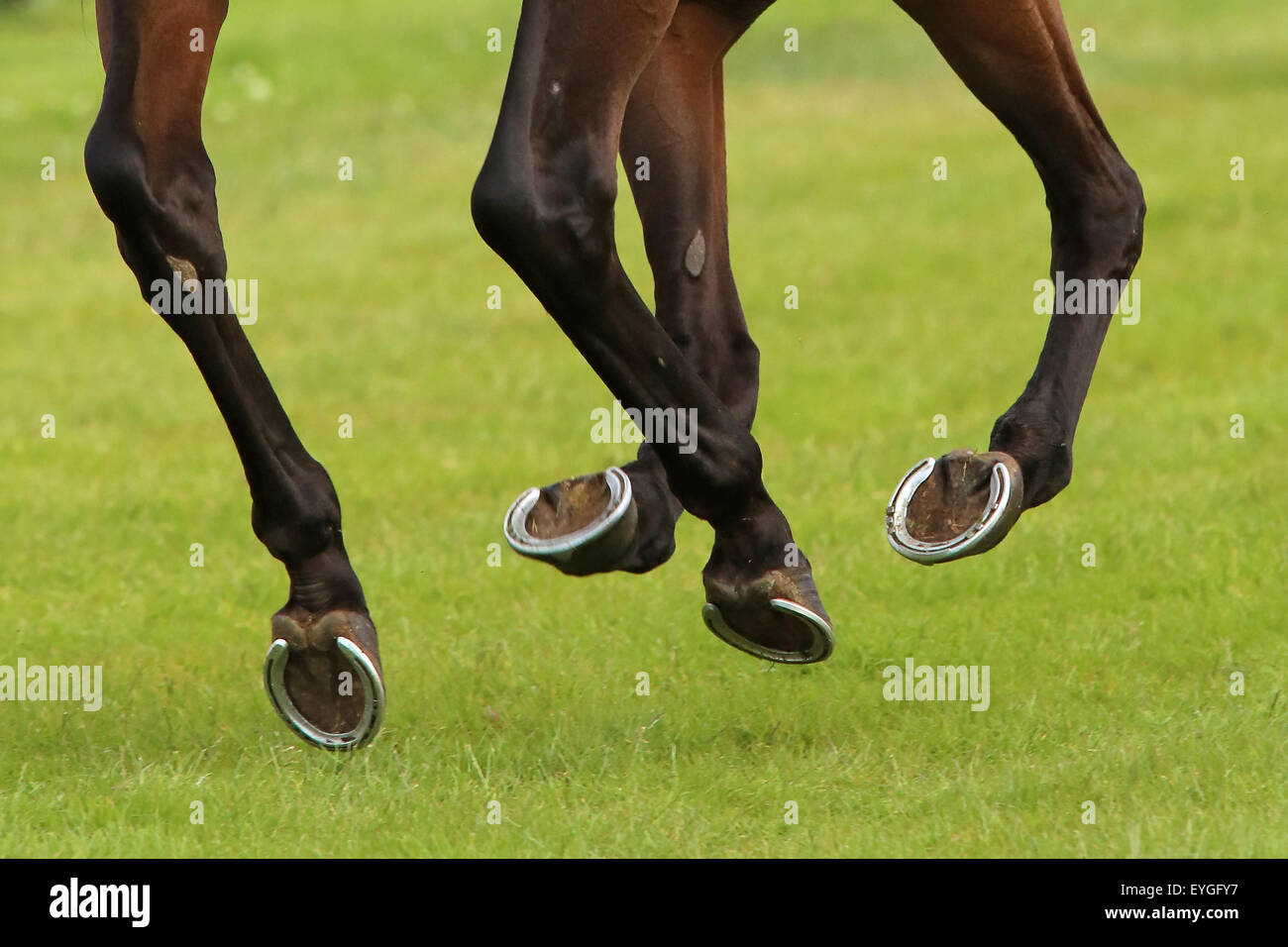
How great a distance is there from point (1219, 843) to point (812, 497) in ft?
11.5

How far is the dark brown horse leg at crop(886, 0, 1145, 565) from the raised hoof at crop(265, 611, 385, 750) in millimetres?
1216

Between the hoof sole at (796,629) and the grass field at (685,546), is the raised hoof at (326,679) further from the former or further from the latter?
the hoof sole at (796,629)

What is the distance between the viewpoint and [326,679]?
404cm

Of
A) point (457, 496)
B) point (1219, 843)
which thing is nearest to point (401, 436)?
point (457, 496)

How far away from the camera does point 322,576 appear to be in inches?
159

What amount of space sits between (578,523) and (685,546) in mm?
2430

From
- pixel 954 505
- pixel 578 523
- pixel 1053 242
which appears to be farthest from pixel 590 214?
pixel 1053 242

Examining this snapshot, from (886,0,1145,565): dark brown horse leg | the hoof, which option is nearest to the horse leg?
the hoof

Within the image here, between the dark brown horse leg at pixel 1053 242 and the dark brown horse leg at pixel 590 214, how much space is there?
46 cm

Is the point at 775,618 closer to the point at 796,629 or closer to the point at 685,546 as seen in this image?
the point at 796,629

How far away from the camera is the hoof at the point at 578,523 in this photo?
3.88 metres

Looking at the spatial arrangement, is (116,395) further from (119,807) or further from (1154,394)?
(119,807)

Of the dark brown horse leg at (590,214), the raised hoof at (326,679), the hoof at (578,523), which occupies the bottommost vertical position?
the raised hoof at (326,679)

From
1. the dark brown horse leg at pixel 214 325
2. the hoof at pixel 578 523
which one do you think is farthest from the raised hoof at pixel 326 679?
the hoof at pixel 578 523
